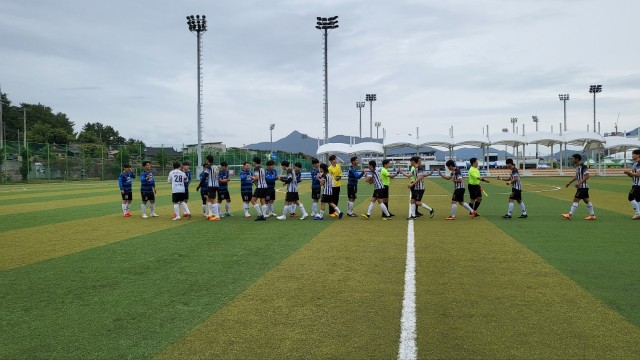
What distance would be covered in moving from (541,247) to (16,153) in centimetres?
4939

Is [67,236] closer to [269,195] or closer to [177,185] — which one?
[177,185]

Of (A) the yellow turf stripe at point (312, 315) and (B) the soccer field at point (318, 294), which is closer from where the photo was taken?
(A) the yellow turf stripe at point (312, 315)

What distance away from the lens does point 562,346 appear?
14.0 ft

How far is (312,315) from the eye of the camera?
5.23 metres

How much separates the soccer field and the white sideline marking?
0.12 feet

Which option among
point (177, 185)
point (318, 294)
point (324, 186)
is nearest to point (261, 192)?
point (324, 186)

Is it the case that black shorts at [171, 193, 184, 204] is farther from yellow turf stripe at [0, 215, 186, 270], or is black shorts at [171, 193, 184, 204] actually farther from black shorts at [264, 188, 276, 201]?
black shorts at [264, 188, 276, 201]

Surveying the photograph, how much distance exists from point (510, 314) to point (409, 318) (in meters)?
1.19

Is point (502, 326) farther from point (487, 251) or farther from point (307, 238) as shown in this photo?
point (307, 238)

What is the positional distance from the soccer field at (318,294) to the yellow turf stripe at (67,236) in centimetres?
7

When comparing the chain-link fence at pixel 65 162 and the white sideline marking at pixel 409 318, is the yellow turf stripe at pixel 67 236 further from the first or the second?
the chain-link fence at pixel 65 162

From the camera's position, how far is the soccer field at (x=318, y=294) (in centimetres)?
436

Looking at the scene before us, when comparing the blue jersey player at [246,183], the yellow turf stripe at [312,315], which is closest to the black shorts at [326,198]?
the blue jersey player at [246,183]

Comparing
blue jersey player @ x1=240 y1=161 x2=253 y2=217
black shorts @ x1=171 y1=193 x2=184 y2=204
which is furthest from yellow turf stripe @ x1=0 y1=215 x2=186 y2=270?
blue jersey player @ x1=240 y1=161 x2=253 y2=217
